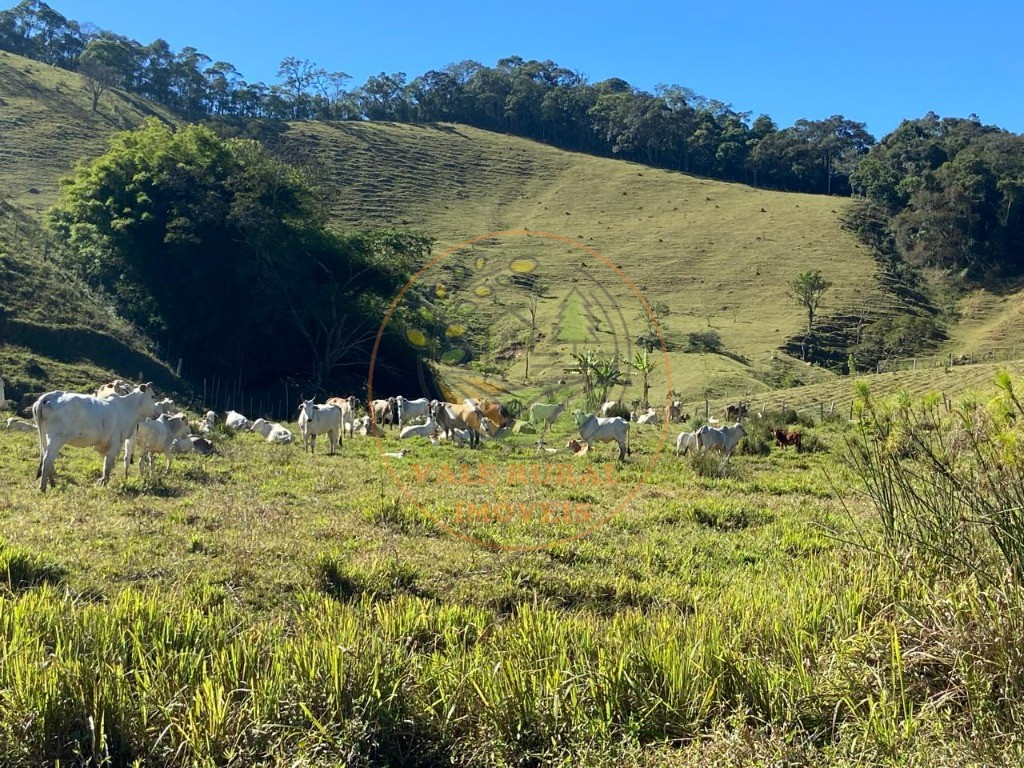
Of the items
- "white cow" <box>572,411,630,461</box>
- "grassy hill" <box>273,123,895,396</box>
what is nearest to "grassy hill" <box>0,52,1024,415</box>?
"grassy hill" <box>273,123,895,396</box>

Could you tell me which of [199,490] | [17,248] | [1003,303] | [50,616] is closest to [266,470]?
[199,490]

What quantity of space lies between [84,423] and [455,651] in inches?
319

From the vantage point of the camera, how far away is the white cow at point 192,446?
15.0 metres

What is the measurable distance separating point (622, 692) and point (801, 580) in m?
2.84

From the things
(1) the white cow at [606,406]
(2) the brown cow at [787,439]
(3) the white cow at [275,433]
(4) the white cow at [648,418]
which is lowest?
(3) the white cow at [275,433]

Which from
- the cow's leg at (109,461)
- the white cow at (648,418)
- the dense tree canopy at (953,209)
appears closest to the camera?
the cow's leg at (109,461)

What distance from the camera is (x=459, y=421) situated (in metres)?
18.5

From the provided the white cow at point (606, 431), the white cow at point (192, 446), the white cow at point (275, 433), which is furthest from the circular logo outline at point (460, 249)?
the white cow at point (275, 433)

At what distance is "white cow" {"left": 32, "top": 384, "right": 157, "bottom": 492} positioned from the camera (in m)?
10.5

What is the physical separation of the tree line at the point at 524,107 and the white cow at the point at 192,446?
87.2 metres

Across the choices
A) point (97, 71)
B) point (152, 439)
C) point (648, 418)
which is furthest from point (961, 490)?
point (97, 71)

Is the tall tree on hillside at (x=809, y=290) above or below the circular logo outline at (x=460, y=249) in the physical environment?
above

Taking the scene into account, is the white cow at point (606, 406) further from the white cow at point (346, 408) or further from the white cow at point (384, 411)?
the white cow at point (384, 411)

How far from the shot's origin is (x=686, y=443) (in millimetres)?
18203
